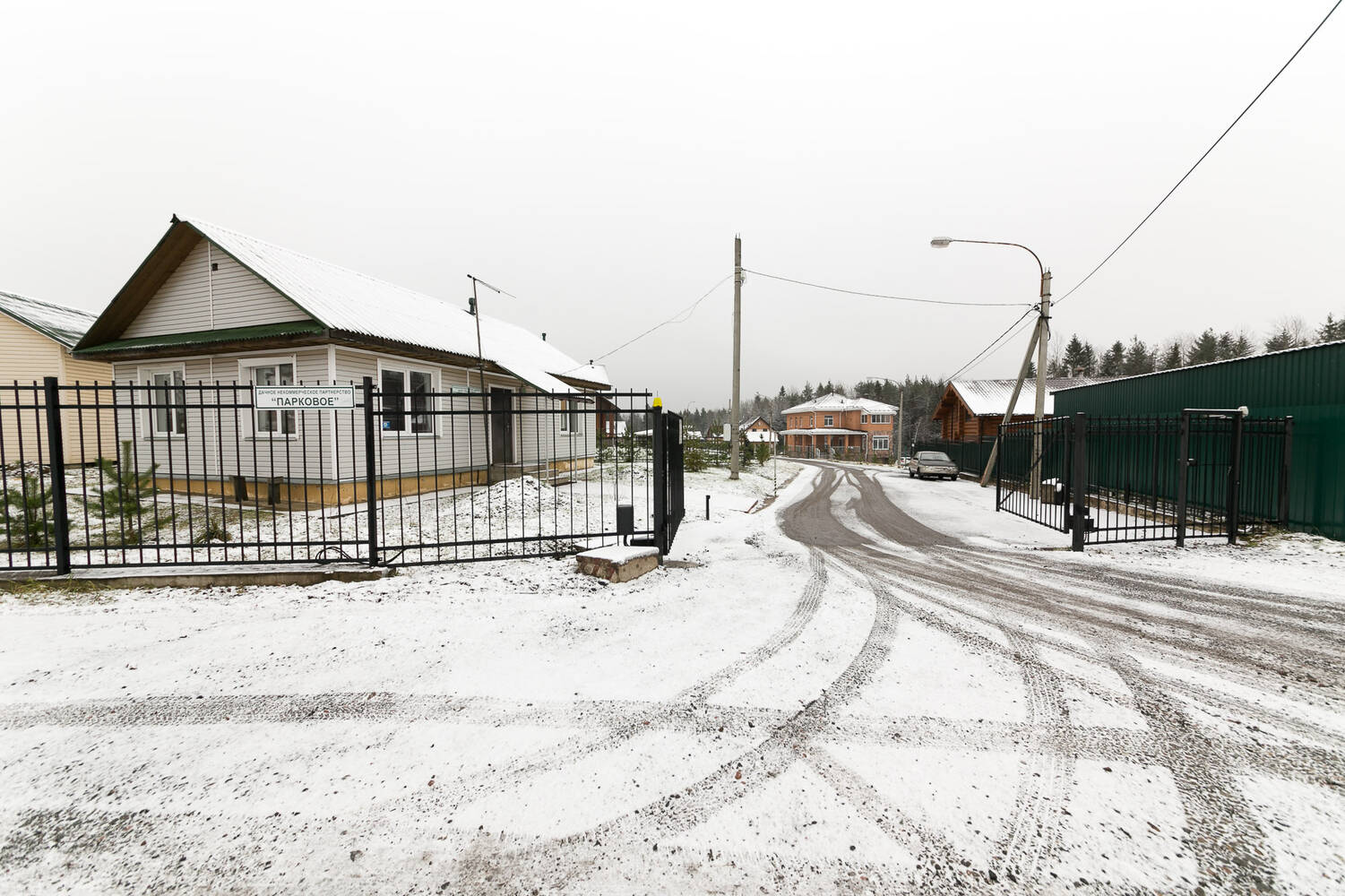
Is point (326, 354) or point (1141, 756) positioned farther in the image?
point (326, 354)

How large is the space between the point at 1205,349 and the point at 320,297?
8833 centimetres

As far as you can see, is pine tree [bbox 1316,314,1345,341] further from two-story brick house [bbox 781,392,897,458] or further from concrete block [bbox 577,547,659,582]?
concrete block [bbox 577,547,659,582]

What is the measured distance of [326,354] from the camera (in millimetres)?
10984

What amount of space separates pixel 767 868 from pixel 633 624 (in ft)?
9.24

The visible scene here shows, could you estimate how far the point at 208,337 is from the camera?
11.7 m

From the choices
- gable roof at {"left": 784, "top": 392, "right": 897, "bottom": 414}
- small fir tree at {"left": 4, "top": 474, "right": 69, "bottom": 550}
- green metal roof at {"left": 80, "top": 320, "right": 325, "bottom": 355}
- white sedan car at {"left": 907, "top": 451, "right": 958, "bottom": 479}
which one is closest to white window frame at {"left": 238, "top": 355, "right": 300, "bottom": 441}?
green metal roof at {"left": 80, "top": 320, "right": 325, "bottom": 355}

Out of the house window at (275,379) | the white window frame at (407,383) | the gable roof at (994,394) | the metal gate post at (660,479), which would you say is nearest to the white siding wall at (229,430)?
the house window at (275,379)

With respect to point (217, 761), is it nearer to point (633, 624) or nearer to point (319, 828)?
point (319, 828)

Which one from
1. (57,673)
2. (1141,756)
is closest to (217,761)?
(57,673)

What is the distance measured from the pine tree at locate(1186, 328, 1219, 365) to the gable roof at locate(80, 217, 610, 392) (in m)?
79.9

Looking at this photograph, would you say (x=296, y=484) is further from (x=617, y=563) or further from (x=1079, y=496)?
(x=1079, y=496)

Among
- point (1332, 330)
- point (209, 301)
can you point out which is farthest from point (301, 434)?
point (1332, 330)

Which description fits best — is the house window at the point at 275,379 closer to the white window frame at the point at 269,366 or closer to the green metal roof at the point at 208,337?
the white window frame at the point at 269,366

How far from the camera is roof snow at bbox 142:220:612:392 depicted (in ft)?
36.3
